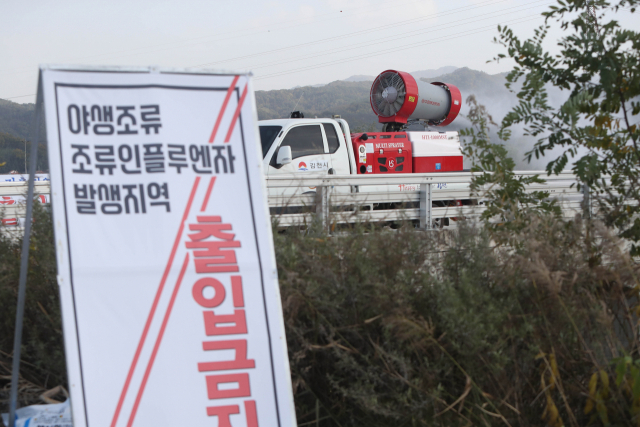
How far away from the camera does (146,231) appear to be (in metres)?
2.38

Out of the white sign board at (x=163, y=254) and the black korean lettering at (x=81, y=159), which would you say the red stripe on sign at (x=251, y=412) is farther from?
the black korean lettering at (x=81, y=159)

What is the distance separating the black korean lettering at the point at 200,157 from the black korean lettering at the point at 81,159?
1.49 feet

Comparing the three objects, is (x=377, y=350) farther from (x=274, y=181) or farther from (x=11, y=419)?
(x=274, y=181)

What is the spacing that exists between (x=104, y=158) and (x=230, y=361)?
108 centimetres

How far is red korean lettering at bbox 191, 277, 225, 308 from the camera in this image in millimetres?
2371

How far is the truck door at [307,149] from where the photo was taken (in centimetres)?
925

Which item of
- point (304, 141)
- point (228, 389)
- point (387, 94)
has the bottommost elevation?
point (228, 389)

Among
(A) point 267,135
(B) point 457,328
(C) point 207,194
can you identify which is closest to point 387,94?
(A) point 267,135

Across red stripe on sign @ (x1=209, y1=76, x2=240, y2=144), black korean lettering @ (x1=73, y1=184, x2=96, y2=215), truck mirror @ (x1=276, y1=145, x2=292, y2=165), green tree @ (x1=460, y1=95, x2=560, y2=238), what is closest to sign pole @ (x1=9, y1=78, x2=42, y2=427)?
black korean lettering @ (x1=73, y1=184, x2=96, y2=215)

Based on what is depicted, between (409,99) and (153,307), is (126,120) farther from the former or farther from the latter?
(409,99)

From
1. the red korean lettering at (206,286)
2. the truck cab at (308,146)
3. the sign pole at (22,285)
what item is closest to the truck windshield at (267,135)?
the truck cab at (308,146)

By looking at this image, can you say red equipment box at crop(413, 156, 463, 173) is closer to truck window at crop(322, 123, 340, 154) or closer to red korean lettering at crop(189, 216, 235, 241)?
truck window at crop(322, 123, 340, 154)

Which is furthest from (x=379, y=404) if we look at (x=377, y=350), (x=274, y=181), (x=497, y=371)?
(x=274, y=181)

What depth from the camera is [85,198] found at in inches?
92.8
